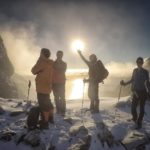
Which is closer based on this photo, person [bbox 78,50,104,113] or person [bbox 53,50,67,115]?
person [bbox 53,50,67,115]

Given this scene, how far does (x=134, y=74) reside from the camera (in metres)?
12.9

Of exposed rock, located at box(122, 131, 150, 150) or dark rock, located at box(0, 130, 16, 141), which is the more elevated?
dark rock, located at box(0, 130, 16, 141)

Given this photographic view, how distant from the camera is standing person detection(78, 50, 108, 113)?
14.3 metres

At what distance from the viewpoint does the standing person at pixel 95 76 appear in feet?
46.8

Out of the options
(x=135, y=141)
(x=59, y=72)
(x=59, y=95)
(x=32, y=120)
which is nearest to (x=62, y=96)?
(x=59, y=95)

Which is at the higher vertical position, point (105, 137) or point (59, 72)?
point (59, 72)

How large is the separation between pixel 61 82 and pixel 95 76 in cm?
192

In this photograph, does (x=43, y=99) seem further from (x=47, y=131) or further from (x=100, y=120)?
(x=100, y=120)

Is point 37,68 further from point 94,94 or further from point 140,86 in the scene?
point 140,86

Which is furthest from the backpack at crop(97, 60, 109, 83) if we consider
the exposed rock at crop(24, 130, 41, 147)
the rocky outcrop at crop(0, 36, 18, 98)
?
the rocky outcrop at crop(0, 36, 18, 98)

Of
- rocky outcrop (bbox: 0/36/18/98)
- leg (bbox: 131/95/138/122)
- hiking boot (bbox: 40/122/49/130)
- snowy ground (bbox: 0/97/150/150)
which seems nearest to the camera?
snowy ground (bbox: 0/97/150/150)

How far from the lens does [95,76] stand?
47.1 ft

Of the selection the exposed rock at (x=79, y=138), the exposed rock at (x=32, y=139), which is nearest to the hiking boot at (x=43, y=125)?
the exposed rock at (x=32, y=139)

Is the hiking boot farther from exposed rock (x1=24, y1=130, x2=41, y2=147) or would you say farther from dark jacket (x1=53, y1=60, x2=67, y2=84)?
dark jacket (x1=53, y1=60, x2=67, y2=84)
